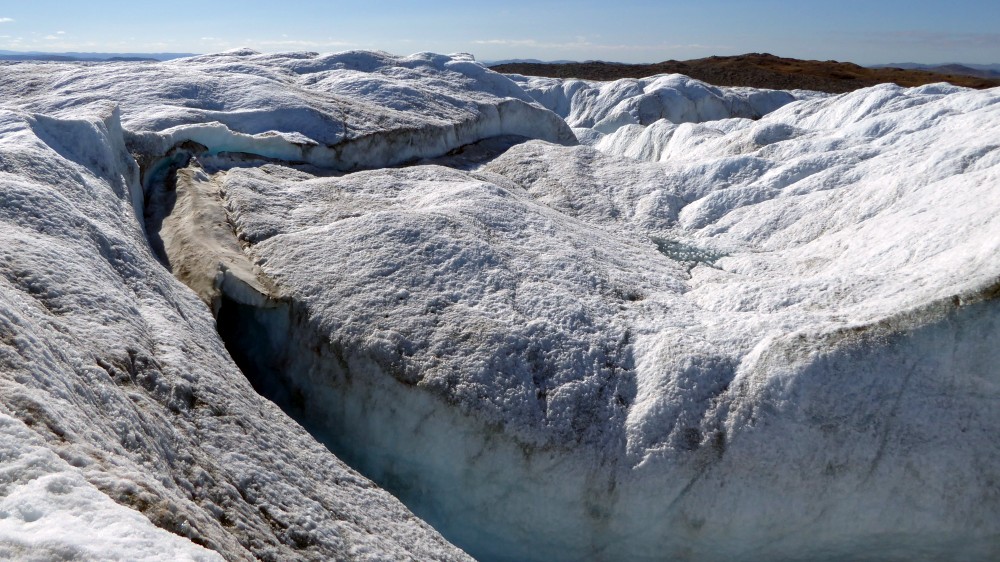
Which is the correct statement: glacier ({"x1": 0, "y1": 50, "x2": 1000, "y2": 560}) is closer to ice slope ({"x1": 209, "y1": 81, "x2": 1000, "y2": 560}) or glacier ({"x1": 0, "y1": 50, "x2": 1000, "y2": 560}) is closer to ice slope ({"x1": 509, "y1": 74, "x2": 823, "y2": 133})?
ice slope ({"x1": 209, "y1": 81, "x2": 1000, "y2": 560})

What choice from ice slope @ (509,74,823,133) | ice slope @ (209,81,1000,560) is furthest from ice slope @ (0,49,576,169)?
A: ice slope @ (509,74,823,133)

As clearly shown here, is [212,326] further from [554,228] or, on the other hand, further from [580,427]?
[554,228]

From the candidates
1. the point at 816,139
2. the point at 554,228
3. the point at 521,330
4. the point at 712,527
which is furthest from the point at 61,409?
the point at 816,139

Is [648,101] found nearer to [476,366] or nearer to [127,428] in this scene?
[476,366]

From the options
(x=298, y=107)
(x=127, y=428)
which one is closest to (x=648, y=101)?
(x=298, y=107)

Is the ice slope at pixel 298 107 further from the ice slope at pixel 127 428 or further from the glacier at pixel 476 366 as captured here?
the ice slope at pixel 127 428

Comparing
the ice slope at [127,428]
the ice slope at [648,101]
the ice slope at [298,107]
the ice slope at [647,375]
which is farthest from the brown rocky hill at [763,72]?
the ice slope at [127,428]
